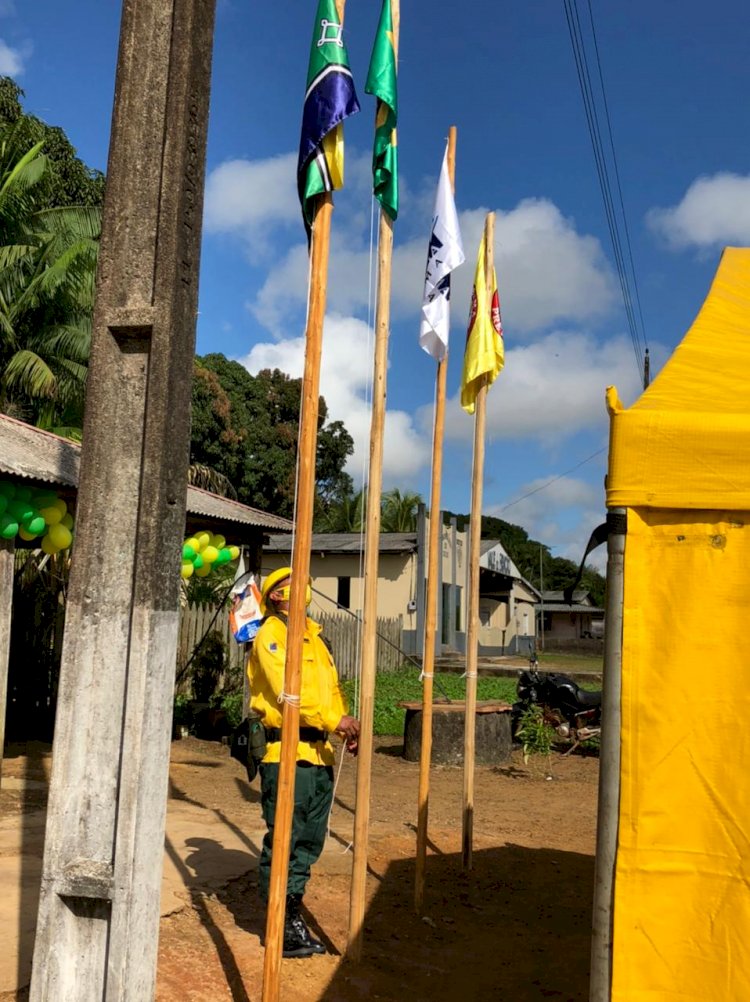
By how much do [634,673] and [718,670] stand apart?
8.8 inches

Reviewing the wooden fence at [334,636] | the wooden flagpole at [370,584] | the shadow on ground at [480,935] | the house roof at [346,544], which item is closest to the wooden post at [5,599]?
the wooden fence at [334,636]

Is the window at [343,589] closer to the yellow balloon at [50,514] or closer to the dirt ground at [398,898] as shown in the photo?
the dirt ground at [398,898]

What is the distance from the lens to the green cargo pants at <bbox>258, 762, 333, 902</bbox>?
4812 millimetres

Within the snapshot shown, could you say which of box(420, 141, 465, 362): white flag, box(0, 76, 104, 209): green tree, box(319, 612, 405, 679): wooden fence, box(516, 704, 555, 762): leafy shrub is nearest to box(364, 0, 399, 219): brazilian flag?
box(420, 141, 465, 362): white flag

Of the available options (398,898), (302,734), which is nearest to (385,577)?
(398,898)

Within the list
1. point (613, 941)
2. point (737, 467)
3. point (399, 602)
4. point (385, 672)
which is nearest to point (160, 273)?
point (737, 467)

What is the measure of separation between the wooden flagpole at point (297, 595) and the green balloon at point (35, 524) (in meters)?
4.47

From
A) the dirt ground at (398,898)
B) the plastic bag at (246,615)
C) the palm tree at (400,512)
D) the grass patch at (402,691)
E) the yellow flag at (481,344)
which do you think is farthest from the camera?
the palm tree at (400,512)

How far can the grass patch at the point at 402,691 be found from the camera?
14664 millimetres

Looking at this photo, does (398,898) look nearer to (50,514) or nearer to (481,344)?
(481,344)

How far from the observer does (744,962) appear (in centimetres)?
250

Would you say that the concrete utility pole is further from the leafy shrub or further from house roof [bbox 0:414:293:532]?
the leafy shrub

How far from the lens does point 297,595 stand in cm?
384

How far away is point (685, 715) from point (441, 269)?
4165 millimetres
